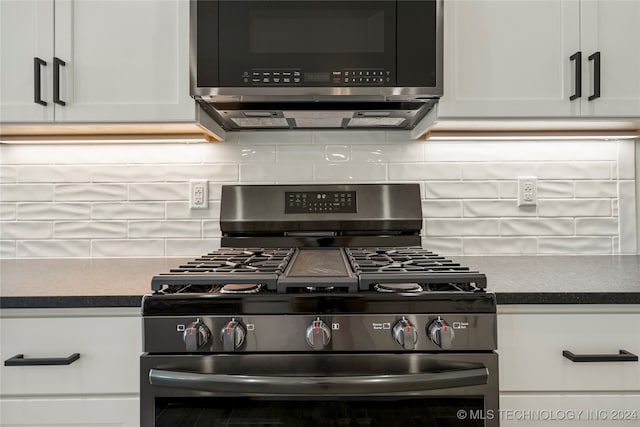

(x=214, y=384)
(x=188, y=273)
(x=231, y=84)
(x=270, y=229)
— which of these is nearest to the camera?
(x=214, y=384)

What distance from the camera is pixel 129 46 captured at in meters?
1.47

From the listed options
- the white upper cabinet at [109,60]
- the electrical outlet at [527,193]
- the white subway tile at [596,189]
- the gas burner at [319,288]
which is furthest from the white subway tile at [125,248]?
the white subway tile at [596,189]

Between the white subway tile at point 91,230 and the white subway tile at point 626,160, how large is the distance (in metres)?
1.86

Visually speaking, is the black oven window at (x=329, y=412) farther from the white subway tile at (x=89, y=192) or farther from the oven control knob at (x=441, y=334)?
the white subway tile at (x=89, y=192)

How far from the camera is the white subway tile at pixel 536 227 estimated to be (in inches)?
70.9

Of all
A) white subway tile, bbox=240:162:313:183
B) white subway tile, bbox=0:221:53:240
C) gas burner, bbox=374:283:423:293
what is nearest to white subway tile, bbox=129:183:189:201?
white subway tile, bbox=240:162:313:183

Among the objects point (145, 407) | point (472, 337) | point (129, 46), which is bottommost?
point (145, 407)

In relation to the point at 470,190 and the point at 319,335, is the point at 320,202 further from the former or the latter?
the point at 319,335

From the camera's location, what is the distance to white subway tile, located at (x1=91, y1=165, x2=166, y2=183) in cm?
179

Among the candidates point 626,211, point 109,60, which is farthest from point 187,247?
point 626,211

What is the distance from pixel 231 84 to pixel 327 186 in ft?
1.75

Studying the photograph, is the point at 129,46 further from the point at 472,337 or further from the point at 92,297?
the point at 472,337

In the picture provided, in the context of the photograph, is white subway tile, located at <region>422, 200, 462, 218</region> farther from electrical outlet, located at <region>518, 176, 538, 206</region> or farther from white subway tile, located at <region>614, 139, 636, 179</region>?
white subway tile, located at <region>614, 139, 636, 179</region>

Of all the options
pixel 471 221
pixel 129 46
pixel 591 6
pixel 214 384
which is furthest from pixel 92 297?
pixel 591 6
